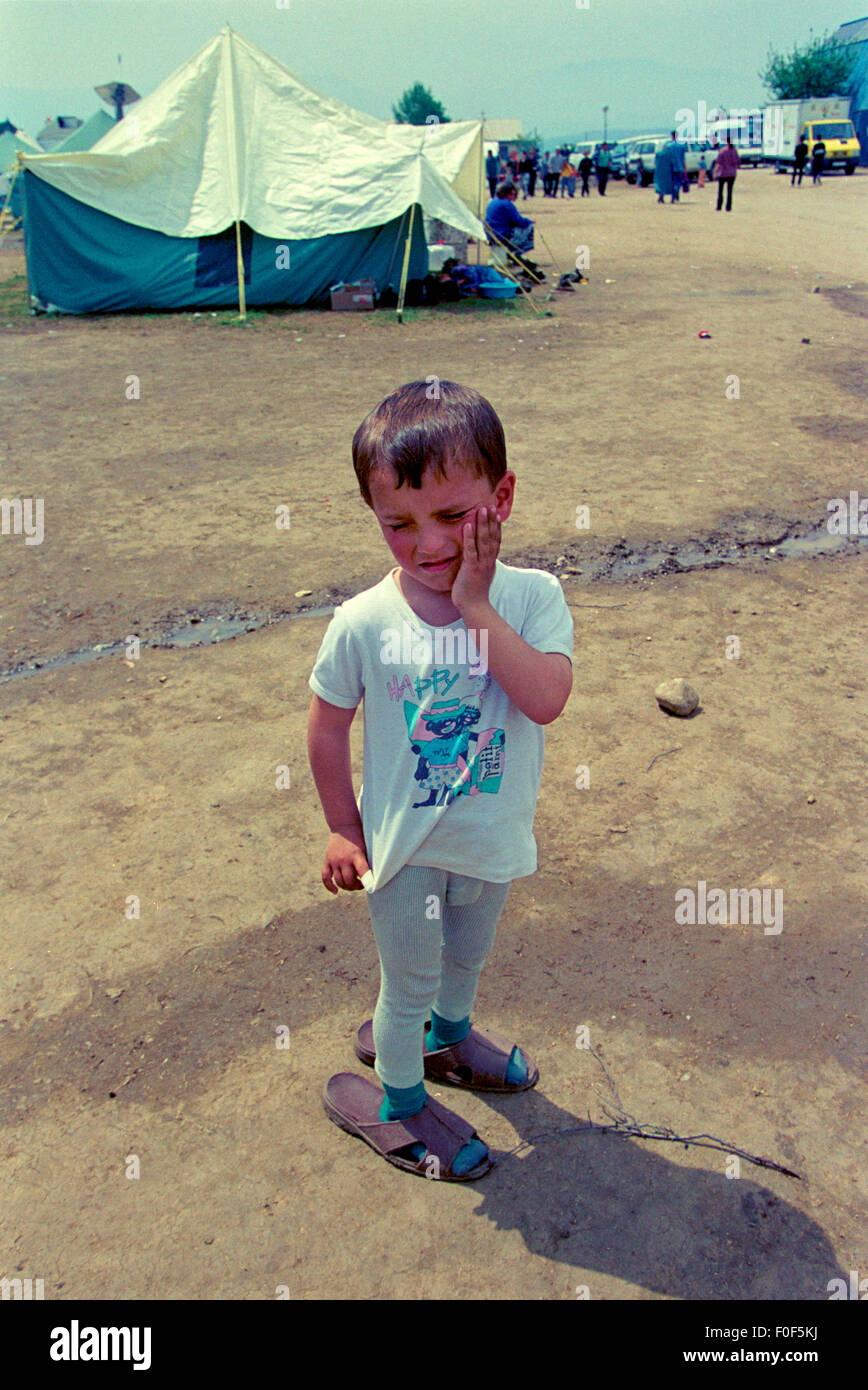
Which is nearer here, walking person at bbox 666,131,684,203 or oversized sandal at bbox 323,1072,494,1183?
oversized sandal at bbox 323,1072,494,1183

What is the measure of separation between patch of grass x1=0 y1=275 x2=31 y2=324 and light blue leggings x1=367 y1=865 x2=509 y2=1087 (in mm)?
13853

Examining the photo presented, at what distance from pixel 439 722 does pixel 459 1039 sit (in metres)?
0.90

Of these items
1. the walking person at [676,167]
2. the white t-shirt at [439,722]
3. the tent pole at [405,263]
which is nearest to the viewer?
the white t-shirt at [439,722]

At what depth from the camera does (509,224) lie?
50.0 ft

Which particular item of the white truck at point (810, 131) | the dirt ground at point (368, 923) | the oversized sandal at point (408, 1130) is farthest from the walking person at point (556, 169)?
the oversized sandal at point (408, 1130)

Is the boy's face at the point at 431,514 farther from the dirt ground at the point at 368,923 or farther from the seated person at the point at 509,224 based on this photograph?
the seated person at the point at 509,224

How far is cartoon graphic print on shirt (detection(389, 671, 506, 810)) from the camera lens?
70.0 inches

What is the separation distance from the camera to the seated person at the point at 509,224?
49.1ft

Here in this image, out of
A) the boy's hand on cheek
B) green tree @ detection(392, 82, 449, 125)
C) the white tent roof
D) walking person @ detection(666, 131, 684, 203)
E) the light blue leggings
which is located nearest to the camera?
the boy's hand on cheek

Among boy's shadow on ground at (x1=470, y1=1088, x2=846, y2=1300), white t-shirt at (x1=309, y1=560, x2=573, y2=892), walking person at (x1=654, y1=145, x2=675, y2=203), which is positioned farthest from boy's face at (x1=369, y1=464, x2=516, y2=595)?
walking person at (x1=654, y1=145, x2=675, y2=203)

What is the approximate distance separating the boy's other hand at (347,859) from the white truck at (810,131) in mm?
39084

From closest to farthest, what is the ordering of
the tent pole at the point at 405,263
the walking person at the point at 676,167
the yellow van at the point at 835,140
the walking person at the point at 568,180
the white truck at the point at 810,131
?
the tent pole at the point at 405,263 < the walking person at the point at 676,167 < the walking person at the point at 568,180 < the yellow van at the point at 835,140 < the white truck at the point at 810,131

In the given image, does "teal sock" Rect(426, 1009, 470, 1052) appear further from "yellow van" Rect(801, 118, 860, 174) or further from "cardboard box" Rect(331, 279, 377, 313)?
"yellow van" Rect(801, 118, 860, 174)

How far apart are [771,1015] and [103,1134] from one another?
1612mm
